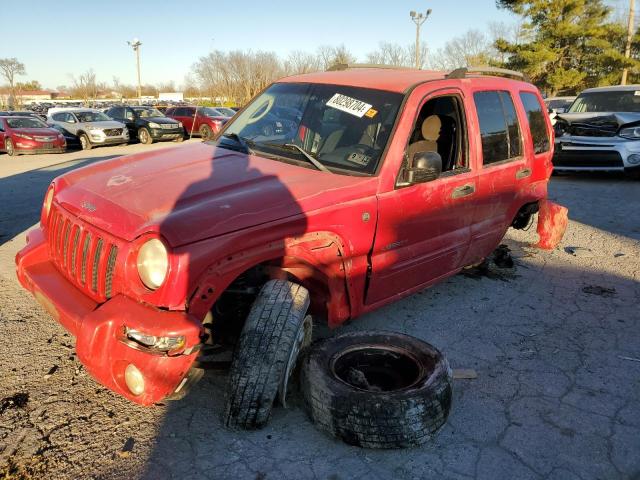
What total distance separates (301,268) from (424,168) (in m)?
1.04

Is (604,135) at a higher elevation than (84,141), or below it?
higher

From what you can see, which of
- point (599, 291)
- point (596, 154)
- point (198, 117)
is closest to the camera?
point (599, 291)

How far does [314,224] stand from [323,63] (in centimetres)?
3786

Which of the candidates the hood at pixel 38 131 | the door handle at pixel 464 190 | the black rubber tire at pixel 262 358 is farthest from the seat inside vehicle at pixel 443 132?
the hood at pixel 38 131

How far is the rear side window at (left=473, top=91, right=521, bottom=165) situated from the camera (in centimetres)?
415

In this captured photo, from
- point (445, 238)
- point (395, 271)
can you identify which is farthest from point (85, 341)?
point (445, 238)

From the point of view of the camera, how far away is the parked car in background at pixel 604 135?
10336mm

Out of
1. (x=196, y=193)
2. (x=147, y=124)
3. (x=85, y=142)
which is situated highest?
(x=147, y=124)

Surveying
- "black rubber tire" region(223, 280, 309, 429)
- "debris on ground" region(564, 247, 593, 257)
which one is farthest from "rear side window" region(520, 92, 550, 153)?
"black rubber tire" region(223, 280, 309, 429)

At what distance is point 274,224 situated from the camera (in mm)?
2789

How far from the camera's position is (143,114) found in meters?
21.4

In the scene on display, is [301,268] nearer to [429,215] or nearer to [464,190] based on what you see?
[429,215]

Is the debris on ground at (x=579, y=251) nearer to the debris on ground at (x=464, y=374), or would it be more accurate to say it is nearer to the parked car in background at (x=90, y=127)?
the debris on ground at (x=464, y=374)

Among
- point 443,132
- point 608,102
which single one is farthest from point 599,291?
point 608,102
